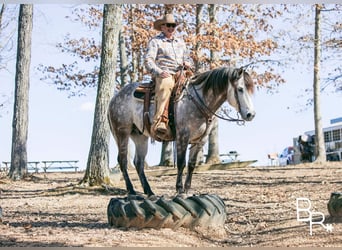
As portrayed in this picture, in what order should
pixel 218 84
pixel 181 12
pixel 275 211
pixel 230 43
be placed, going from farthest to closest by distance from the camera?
pixel 181 12, pixel 230 43, pixel 275 211, pixel 218 84

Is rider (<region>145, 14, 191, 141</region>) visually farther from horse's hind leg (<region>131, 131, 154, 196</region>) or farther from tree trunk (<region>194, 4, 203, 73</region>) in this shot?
tree trunk (<region>194, 4, 203, 73</region>)

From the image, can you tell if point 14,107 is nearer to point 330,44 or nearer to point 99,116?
point 99,116

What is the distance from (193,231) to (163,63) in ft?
5.24

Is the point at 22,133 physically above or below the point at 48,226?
above

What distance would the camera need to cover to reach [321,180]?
8.06m

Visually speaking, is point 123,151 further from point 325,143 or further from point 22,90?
point 325,143

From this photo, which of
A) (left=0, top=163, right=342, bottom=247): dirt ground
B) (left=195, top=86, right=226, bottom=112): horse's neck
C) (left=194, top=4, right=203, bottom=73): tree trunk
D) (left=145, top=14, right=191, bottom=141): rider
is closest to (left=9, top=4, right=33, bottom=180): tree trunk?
(left=0, top=163, right=342, bottom=247): dirt ground

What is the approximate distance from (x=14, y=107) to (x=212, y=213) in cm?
658

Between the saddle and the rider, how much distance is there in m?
0.04

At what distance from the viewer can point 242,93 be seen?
4.43 m

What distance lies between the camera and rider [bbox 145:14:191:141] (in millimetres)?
4762

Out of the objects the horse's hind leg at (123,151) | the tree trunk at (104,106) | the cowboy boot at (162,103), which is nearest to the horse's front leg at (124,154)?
the horse's hind leg at (123,151)

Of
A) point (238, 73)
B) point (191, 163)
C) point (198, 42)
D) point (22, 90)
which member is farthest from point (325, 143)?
point (238, 73)

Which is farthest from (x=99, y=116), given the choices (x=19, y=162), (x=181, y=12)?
(x=181, y=12)
